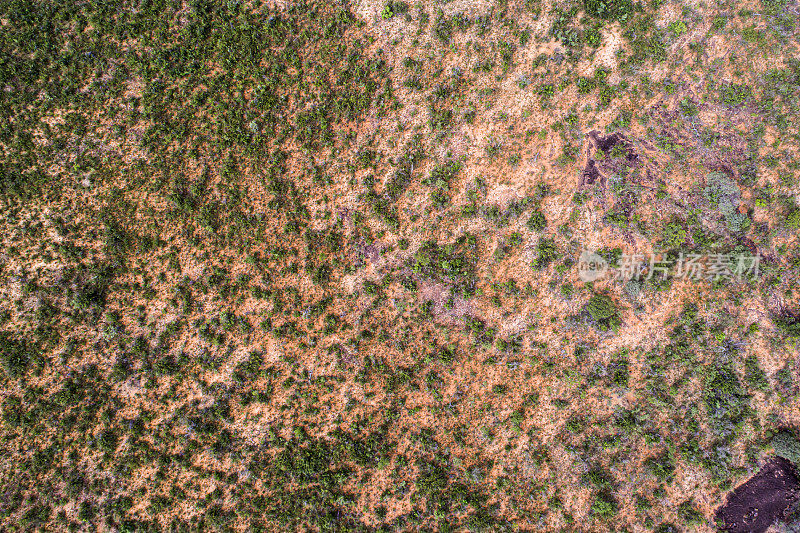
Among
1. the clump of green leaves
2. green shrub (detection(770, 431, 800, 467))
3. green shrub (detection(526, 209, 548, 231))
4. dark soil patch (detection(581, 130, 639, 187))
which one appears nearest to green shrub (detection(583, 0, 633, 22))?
dark soil patch (detection(581, 130, 639, 187))

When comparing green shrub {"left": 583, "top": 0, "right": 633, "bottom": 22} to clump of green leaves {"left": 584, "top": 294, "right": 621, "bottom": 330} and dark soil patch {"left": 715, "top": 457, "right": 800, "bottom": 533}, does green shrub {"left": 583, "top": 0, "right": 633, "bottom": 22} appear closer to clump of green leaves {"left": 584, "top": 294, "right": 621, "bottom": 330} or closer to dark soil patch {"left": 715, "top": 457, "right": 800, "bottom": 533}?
clump of green leaves {"left": 584, "top": 294, "right": 621, "bottom": 330}

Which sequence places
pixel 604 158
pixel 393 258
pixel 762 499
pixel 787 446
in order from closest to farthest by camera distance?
pixel 787 446 → pixel 762 499 → pixel 393 258 → pixel 604 158

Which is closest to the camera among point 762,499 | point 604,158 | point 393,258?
point 762,499

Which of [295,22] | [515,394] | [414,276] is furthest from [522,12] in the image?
[515,394]

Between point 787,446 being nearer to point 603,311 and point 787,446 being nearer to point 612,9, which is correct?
point 603,311

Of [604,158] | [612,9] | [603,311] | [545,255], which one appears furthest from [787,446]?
[612,9]

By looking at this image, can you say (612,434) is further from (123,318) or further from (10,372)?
(10,372)

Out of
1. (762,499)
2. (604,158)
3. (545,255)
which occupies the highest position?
(604,158)

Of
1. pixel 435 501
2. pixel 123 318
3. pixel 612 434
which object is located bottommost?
pixel 435 501
